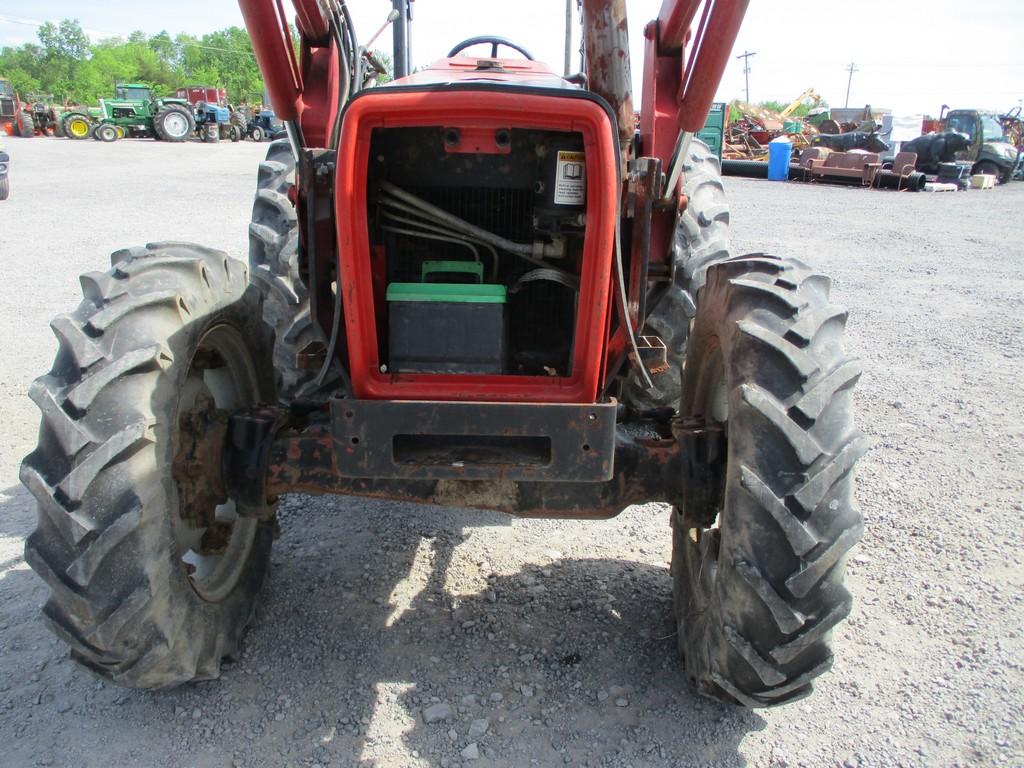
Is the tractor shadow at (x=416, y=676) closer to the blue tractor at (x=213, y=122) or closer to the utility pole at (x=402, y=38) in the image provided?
the utility pole at (x=402, y=38)

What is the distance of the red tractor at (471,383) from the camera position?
2410mm

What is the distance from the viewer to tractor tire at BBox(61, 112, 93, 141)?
37.5 metres

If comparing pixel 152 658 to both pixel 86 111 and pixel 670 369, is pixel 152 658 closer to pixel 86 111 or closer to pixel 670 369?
pixel 670 369

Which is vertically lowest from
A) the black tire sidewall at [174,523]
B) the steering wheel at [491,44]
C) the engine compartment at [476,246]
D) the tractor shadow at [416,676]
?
the tractor shadow at [416,676]

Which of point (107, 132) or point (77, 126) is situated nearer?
point (107, 132)

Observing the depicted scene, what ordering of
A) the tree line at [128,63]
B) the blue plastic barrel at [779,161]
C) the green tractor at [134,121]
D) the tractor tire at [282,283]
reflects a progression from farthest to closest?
the tree line at [128,63] < the green tractor at [134,121] < the blue plastic barrel at [779,161] < the tractor tire at [282,283]

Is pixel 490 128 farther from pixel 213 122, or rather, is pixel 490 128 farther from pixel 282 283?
pixel 213 122

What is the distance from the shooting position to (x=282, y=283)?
4469 millimetres

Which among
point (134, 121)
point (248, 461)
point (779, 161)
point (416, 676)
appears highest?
point (134, 121)

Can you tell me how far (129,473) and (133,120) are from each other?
131 ft

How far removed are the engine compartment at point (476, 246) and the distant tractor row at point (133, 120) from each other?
37280 mm

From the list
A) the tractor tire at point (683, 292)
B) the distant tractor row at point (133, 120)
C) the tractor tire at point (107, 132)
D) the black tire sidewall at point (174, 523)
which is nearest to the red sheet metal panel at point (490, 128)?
the black tire sidewall at point (174, 523)

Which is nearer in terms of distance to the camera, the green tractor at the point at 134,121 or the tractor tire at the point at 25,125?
the green tractor at the point at 134,121

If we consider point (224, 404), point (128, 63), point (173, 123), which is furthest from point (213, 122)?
point (128, 63)
